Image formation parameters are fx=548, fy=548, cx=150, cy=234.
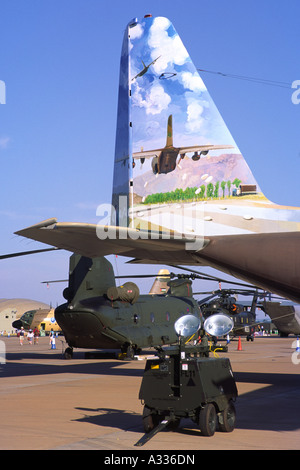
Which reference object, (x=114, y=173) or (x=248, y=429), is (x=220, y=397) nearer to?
(x=248, y=429)

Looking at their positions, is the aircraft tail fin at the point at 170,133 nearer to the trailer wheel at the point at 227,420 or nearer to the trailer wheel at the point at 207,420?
the trailer wheel at the point at 227,420

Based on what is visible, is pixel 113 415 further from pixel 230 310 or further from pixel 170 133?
pixel 230 310

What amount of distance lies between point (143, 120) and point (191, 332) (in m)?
5.44

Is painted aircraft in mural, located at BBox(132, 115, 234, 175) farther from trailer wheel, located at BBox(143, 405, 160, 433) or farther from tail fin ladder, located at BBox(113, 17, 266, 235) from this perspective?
trailer wheel, located at BBox(143, 405, 160, 433)

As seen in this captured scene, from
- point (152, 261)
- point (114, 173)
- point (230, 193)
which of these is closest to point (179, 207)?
point (230, 193)

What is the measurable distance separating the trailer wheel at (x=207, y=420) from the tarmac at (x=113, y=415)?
13cm

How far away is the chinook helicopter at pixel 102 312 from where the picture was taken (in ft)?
82.7

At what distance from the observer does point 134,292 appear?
26.4 meters

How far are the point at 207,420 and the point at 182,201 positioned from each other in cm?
499

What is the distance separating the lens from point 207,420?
889cm

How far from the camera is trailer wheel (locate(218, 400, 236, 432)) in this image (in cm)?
930

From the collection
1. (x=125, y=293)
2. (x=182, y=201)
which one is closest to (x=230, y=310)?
(x=125, y=293)

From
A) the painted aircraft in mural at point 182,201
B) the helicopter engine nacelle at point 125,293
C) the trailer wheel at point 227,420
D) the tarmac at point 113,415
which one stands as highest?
the painted aircraft in mural at point 182,201

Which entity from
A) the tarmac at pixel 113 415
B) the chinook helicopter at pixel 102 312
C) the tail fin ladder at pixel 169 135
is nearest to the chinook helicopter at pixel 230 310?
the chinook helicopter at pixel 102 312
